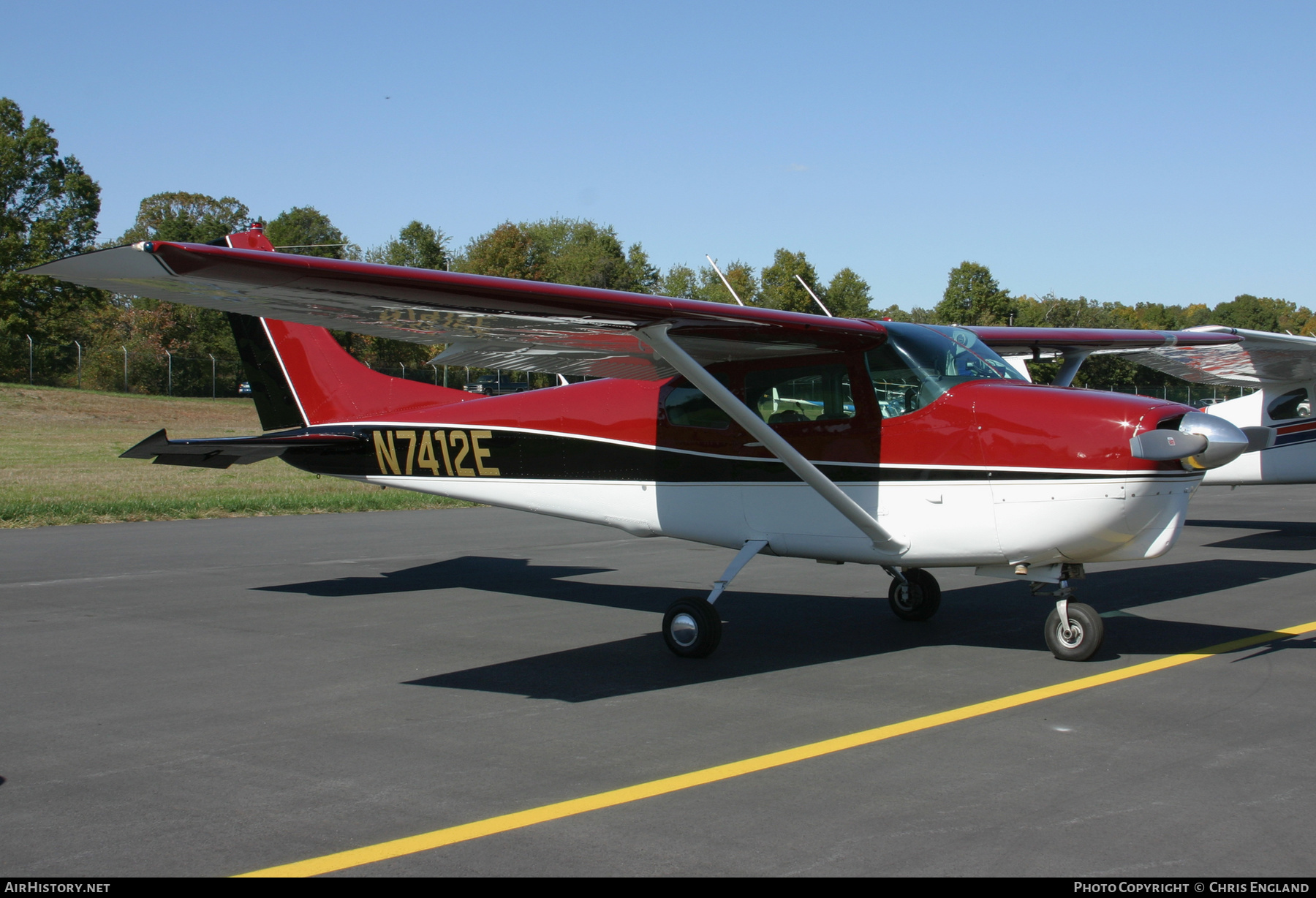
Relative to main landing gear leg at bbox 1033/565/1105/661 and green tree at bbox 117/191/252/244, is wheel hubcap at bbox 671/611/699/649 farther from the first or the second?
green tree at bbox 117/191/252/244

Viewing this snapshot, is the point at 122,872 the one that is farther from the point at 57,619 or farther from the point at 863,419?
the point at 57,619

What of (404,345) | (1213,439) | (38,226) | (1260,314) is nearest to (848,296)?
(404,345)

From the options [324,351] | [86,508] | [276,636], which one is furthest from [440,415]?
[86,508]

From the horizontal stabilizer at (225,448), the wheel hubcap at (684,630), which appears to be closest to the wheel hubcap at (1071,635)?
the wheel hubcap at (684,630)

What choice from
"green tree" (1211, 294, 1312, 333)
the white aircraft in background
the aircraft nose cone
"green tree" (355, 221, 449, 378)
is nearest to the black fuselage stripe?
the aircraft nose cone

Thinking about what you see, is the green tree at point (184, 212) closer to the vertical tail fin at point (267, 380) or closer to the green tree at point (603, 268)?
the green tree at point (603, 268)

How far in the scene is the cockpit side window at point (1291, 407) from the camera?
1409cm

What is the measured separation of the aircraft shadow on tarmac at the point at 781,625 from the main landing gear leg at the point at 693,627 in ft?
0.36

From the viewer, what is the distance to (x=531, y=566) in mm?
11586

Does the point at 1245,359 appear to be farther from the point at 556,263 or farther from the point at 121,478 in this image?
the point at 556,263

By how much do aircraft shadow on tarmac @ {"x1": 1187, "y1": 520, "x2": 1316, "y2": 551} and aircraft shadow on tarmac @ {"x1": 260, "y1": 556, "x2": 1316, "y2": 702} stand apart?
1.59 m

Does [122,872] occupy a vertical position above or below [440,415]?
below
